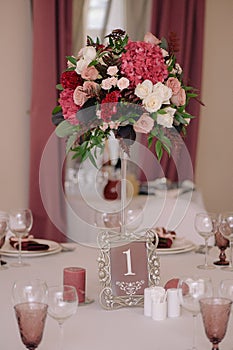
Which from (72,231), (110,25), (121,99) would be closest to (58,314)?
(121,99)

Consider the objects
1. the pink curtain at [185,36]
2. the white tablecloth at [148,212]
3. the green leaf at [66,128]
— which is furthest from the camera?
the pink curtain at [185,36]

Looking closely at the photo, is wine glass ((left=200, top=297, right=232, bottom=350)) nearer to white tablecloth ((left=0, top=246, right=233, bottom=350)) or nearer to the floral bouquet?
white tablecloth ((left=0, top=246, right=233, bottom=350))

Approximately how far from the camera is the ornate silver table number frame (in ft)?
6.72

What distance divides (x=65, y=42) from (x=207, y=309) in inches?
127

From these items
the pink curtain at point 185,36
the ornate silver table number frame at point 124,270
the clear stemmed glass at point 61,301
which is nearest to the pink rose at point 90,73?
the ornate silver table number frame at point 124,270

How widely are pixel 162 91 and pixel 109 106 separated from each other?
0.50 ft

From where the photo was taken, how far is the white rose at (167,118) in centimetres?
205

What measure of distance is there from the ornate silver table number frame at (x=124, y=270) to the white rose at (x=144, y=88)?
→ 0.41 m

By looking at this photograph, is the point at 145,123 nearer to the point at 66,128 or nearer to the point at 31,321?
the point at 66,128

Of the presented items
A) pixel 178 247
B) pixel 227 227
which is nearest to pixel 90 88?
pixel 227 227

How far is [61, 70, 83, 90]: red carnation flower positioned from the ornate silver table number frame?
44 centimetres

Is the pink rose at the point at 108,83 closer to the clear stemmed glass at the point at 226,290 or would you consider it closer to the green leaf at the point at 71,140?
the green leaf at the point at 71,140

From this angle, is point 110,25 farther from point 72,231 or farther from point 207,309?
point 207,309

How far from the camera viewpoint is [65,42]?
4.54m
